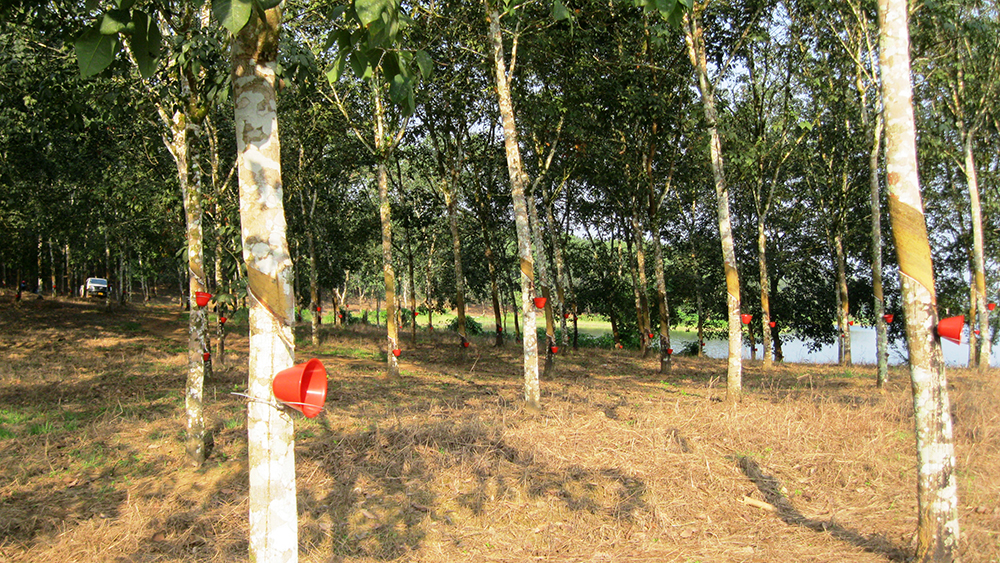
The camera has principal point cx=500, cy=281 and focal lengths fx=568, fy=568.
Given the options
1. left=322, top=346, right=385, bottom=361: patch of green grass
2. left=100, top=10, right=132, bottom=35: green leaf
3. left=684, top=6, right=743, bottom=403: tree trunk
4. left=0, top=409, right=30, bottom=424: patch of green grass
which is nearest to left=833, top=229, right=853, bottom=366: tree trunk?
left=684, top=6, right=743, bottom=403: tree trunk

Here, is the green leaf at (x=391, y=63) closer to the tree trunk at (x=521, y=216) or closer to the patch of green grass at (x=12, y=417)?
the tree trunk at (x=521, y=216)

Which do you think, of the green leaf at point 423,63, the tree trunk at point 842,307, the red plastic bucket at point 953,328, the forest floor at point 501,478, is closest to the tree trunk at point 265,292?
the green leaf at point 423,63

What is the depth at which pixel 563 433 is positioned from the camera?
25.7 feet

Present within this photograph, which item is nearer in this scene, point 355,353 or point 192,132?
point 192,132

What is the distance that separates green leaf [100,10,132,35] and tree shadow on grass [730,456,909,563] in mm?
6013

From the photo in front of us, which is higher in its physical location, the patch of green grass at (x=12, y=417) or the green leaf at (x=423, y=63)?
the green leaf at (x=423, y=63)

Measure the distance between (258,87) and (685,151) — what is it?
709 inches

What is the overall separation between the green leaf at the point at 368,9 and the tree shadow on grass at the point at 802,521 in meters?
5.41

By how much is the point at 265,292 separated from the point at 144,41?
112 cm

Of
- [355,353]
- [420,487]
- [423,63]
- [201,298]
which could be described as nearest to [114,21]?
[423,63]

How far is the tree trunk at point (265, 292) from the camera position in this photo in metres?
2.66

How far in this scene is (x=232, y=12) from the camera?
5.81ft

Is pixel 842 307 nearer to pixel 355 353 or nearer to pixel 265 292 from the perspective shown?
pixel 355 353

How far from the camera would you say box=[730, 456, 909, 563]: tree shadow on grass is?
479 centimetres
